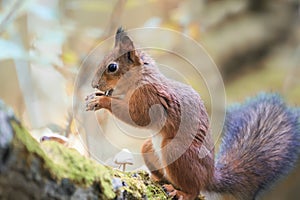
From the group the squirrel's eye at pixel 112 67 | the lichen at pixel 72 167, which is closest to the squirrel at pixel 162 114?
the squirrel's eye at pixel 112 67

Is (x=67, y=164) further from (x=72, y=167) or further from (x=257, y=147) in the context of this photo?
(x=257, y=147)

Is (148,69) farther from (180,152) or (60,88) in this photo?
(60,88)

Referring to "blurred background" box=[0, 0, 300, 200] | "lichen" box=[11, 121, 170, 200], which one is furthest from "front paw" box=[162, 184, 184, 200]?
"blurred background" box=[0, 0, 300, 200]

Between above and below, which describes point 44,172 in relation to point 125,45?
below


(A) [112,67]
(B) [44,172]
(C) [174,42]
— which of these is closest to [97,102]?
(A) [112,67]

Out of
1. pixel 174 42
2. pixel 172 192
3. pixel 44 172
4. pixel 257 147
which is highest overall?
pixel 174 42

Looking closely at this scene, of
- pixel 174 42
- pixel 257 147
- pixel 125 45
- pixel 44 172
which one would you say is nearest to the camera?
pixel 44 172

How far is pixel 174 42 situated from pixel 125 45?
122cm

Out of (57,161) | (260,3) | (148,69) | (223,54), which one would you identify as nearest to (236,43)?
(223,54)

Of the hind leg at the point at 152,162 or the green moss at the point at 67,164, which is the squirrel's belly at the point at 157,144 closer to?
the hind leg at the point at 152,162

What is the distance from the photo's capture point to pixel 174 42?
1.99 meters

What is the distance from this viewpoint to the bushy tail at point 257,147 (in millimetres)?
936

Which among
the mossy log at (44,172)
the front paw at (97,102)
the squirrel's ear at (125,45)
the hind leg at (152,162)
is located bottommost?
the mossy log at (44,172)

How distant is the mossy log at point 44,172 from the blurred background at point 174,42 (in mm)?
1130
